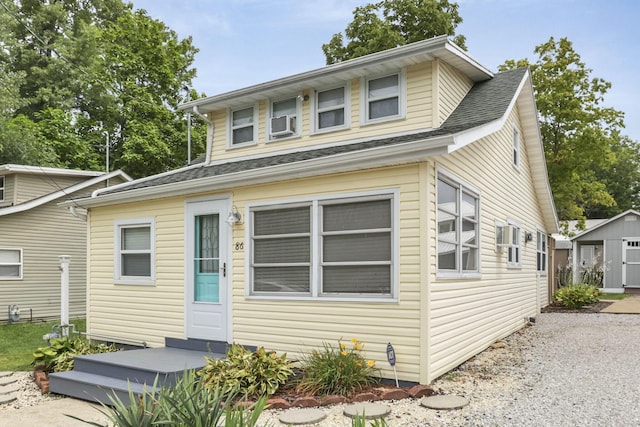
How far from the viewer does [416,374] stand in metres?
Result: 6.05

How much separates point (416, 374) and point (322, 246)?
6.57 ft

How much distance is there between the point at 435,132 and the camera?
7391 millimetres

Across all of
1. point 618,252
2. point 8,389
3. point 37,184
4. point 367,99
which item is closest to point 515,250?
point 367,99

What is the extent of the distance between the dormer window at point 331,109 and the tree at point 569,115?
46.0 feet

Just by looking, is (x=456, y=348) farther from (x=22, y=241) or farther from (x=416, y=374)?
(x=22, y=241)

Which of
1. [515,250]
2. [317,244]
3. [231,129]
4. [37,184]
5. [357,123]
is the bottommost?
[515,250]

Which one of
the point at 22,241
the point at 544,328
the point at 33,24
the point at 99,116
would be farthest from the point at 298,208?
the point at 33,24

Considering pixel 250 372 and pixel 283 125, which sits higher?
pixel 283 125

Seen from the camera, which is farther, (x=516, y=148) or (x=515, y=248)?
(x=516, y=148)

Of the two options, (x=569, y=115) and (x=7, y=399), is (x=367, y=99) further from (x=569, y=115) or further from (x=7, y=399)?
(x=569, y=115)

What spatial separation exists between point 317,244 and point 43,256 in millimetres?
12176

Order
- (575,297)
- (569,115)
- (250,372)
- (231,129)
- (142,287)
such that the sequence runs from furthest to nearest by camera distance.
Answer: (569,115) < (575,297) < (231,129) < (142,287) < (250,372)

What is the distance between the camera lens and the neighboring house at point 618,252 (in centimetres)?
2233

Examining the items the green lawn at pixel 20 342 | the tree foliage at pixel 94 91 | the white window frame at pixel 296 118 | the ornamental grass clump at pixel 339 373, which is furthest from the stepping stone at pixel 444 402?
the tree foliage at pixel 94 91
